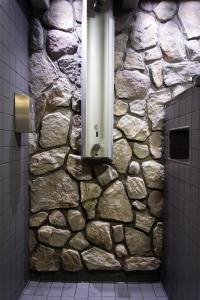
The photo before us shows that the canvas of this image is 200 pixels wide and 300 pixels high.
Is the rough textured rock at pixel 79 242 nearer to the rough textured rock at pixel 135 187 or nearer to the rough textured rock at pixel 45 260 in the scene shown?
the rough textured rock at pixel 45 260

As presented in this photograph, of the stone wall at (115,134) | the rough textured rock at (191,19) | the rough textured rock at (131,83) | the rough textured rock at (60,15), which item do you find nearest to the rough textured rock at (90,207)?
the stone wall at (115,134)

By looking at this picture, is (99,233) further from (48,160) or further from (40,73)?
(40,73)

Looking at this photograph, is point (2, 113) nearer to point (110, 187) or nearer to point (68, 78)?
point (68, 78)

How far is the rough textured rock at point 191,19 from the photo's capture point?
2.47 meters

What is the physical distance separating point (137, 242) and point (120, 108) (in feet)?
3.71

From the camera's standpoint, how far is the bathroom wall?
1.87 m

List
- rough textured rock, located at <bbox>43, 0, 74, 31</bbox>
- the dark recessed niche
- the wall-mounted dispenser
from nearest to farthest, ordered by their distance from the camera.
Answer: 1. the wall-mounted dispenser
2. the dark recessed niche
3. rough textured rock, located at <bbox>43, 0, 74, 31</bbox>

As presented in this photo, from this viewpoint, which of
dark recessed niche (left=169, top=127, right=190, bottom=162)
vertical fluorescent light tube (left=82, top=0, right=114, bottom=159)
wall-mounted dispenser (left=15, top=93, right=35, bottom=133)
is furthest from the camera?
vertical fluorescent light tube (left=82, top=0, right=114, bottom=159)

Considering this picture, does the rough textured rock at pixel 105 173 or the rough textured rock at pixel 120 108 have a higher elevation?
the rough textured rock at pixel 120 108

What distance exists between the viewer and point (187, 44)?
2.48 metres

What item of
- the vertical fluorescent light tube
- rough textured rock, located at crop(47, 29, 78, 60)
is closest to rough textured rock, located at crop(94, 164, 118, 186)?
the vertical fluorescent light tube

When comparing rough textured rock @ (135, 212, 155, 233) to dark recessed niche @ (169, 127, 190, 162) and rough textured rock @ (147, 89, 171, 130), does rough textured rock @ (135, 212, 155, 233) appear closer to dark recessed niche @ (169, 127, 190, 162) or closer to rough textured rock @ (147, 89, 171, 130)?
dark recessed niche @ (169, 127, 190, 162)

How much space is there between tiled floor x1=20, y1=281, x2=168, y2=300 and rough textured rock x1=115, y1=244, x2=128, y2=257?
0.24 metres

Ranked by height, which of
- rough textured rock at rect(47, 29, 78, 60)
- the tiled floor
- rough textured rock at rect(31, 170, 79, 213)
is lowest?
the tiled floor
